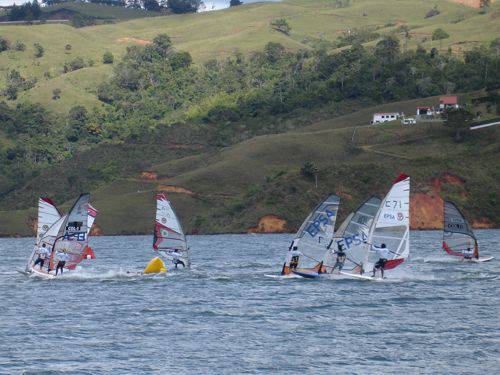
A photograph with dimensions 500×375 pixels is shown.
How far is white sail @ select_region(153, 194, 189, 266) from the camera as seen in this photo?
70.8m

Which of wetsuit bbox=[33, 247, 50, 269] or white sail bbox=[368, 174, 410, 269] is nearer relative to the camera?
white sail bbox=[368, 174, 410, 269]

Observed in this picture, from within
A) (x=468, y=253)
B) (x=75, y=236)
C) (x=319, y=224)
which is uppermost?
(x=319, y=224)

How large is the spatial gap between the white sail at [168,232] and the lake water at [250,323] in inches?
73.5

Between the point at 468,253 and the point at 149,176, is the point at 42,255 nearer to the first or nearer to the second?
the point at 468,253

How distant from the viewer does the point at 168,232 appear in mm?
71062

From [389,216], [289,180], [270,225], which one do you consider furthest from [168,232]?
[289,180]

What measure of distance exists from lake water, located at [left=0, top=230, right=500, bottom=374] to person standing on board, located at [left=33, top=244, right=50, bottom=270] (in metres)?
1.63

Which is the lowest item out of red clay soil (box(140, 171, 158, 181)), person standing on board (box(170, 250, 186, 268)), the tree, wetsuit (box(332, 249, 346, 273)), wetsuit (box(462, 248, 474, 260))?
wetsuit (box(462, 248, 474, 260))

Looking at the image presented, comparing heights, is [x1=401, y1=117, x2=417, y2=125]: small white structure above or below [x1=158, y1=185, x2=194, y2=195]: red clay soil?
above

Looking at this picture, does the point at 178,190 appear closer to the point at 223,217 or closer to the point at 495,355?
the point at 223,217

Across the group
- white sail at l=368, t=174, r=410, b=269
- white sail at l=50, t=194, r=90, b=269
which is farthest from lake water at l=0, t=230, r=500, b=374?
white sail at l=368, t=174, r=410, b=269

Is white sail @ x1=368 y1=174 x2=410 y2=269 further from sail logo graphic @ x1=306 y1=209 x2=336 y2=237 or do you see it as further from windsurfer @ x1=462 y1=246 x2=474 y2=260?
windsurfer @ x1=462 y1=246 x2=474 y2=260

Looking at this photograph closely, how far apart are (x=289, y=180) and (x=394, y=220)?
96.0 metres

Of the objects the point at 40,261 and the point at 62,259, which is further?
the point at 40,261
